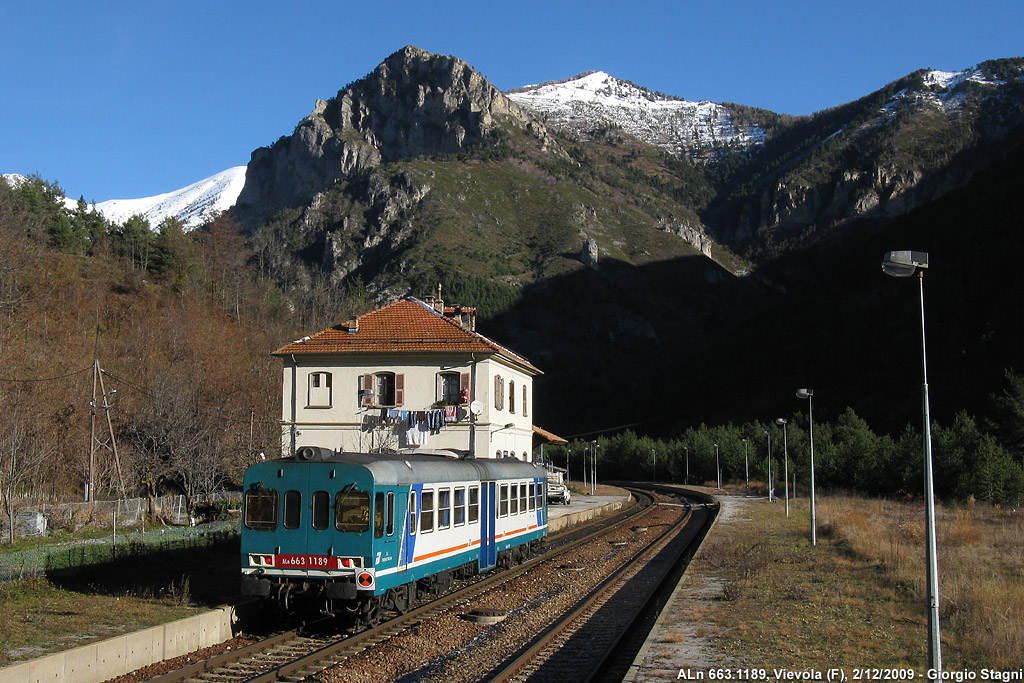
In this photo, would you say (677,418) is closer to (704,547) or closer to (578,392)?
(578,392)

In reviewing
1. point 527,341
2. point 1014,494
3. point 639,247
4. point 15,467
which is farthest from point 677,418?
point 15,467

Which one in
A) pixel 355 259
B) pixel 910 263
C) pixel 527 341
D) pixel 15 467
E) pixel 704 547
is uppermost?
pixel 355 259

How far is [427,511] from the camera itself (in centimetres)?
1572

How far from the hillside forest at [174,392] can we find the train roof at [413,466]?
15.7m

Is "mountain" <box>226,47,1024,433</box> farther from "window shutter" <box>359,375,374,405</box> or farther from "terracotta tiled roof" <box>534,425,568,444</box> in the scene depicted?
"window shutter" <box>359,375,374,405</box>

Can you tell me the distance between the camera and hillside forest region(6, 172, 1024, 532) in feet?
123

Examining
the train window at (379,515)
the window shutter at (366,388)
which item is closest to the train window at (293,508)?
the train window at (379,515)

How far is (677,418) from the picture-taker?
4929 inches

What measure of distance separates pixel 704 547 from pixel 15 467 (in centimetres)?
2500

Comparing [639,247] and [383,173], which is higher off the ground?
[383,173]

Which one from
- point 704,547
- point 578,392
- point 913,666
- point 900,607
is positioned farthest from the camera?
point 578,392

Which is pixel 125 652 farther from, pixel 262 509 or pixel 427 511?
pixel 427 511

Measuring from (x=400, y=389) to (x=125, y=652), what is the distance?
85.8ft

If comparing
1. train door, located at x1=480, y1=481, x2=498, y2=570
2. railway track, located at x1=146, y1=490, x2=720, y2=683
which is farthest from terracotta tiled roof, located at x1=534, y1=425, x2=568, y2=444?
train door, located at x1=480, y1=481, x2=498, y2=570
